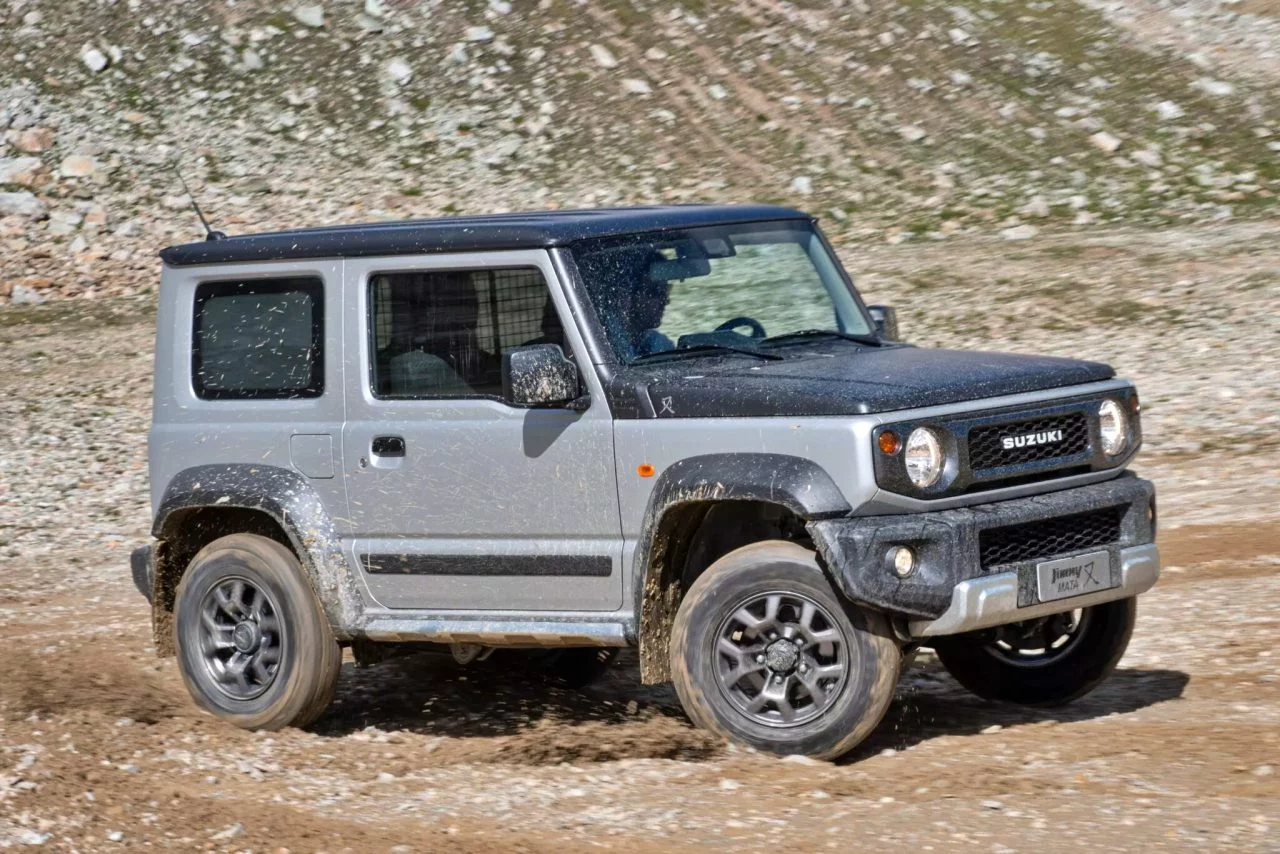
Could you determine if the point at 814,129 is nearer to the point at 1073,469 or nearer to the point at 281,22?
the point at 281,22

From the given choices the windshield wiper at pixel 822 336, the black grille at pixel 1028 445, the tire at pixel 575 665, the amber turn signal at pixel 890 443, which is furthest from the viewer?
the tire at pixel 575 665

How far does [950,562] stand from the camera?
5672 mm

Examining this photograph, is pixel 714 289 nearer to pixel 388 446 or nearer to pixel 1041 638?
pixel 388 446

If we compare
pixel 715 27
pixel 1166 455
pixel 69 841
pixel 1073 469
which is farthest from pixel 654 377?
pixel 715 27

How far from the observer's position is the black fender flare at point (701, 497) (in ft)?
18.7

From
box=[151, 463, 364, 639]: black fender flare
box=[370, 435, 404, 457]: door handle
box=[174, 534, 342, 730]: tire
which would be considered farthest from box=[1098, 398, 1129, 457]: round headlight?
box=[174, 534, 342, 730]: tire

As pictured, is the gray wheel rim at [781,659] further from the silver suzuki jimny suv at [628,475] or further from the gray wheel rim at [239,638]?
the gray wheel rim at [239,638]

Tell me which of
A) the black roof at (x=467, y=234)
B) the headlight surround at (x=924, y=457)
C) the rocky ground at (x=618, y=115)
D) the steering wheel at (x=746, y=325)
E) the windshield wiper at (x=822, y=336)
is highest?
the rocky ground at (x=618, y=115)

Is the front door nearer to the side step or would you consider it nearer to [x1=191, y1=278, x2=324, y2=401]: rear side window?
the side step

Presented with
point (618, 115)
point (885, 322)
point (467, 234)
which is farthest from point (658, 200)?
point (467, 234)

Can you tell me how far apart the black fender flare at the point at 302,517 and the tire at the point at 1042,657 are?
215 cm

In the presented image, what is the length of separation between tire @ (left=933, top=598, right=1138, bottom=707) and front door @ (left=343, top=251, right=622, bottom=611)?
55.9 inches

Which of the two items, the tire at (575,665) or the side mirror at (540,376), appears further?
the tire at (575,665)

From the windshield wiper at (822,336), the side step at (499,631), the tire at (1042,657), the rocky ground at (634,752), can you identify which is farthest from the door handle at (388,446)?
the tire at (1042,657)
